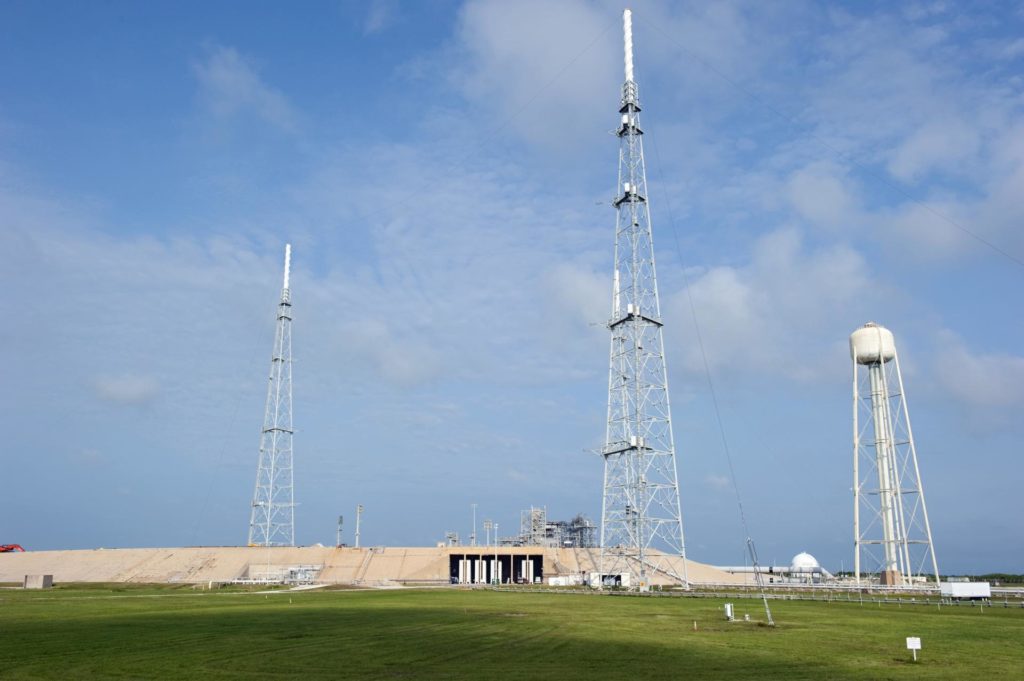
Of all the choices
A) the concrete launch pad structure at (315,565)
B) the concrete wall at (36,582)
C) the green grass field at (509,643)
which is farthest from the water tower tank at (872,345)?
the concrete wall at (36,582)

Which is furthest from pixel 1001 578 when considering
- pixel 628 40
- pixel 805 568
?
pixel 628 40

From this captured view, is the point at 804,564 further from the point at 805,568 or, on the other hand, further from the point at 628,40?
the point at 628,40

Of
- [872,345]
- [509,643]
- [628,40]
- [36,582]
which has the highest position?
[628,40]

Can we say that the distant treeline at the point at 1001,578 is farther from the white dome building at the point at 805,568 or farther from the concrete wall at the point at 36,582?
the concrete wall at the point at 36,582

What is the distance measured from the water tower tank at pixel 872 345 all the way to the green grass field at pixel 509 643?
31.4 metres

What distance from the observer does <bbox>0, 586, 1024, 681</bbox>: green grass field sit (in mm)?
25594

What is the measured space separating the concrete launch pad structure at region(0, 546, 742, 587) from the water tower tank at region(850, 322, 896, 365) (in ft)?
127

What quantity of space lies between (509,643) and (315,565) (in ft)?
289

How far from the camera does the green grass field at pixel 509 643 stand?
A: 25.6 m

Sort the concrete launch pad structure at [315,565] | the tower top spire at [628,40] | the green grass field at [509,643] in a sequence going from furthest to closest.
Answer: the concrete launch pad structure at [315,565]
the tower top spire at [628,40]
the green grass field at [509,643]

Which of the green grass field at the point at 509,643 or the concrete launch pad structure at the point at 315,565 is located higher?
the concrete launch pad structure at the point at 315,565

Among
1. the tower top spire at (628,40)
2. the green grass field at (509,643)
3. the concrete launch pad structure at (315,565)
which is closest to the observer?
the green grass field at (509,643)

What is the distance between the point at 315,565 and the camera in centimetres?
11388

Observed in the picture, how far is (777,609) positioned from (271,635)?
32.5m
